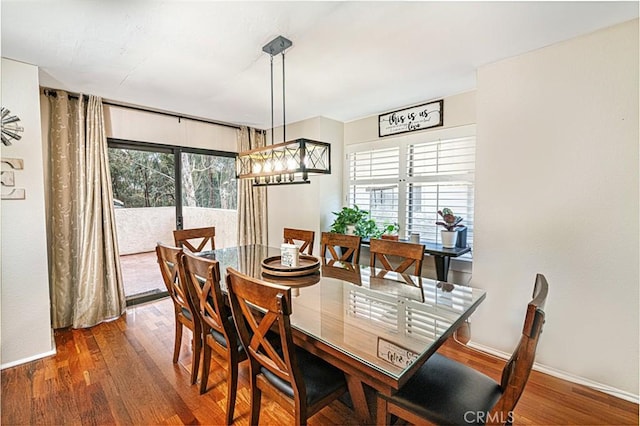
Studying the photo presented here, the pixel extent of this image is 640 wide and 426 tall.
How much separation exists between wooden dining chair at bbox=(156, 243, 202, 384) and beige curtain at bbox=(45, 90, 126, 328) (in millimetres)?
1439

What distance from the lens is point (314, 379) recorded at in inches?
55.5

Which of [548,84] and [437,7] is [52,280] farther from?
[548,84]

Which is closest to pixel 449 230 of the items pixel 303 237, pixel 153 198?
pixel 303 237

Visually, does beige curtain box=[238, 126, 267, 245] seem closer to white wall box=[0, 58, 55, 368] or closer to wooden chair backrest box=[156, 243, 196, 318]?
wooden chair backrest box=[156, 243, 196, 318]

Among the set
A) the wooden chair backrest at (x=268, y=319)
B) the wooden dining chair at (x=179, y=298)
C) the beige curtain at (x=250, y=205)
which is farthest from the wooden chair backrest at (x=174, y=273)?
the beige curtain at (x=250, y=205)

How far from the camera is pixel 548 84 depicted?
6.98ft

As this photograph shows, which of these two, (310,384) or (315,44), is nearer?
(310,384)

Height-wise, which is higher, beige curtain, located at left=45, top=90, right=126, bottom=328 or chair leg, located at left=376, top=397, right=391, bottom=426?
beige curtain, located at left=45, top=90, right=126, bottom=328

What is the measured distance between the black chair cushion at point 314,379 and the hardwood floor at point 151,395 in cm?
50

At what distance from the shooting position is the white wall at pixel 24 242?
7.55 feet

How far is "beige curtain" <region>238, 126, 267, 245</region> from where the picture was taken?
4.32 meters

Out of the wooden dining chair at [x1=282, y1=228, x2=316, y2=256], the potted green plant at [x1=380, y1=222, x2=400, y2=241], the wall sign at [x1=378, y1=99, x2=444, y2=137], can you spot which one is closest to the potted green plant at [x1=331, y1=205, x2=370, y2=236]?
the potted green plant at [x1=380, y1=222, x2=400, y2=241]

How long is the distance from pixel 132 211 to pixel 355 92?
3.02 metres


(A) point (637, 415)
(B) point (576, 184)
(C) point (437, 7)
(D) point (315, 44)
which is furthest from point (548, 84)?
(A) point (637, 415)
